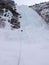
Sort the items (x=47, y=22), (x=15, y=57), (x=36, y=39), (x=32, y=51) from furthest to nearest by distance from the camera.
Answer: (x=47, y=22)
(x=36, y=39)
(x=32, y=51)
(x=15, y=57)

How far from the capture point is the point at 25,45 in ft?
45.6

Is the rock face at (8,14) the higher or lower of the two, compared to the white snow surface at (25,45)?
higher

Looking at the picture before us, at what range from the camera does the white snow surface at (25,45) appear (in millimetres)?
10703

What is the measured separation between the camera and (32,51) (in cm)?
1254

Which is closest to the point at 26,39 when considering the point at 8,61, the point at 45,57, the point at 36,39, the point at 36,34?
the point at 36,39

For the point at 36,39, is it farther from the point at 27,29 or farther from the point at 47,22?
the point at 47,22

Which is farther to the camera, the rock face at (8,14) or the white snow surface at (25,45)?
the rock face at (8,14)

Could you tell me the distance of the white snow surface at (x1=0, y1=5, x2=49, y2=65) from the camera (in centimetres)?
1070

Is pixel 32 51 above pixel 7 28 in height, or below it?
below

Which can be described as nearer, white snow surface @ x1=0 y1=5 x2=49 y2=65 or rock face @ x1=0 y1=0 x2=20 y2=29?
white snow surface @ x1=0 y1=5 x2=49 y2=65

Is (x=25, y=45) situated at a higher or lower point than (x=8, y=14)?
lower

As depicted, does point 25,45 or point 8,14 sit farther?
point 8,14

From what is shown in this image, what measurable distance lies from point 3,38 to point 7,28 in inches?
87.0

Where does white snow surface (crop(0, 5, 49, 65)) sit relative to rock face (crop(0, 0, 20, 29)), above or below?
below
